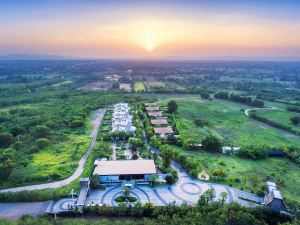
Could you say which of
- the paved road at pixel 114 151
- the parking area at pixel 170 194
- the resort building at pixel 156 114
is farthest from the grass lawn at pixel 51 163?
the resort building at pixel 156 114

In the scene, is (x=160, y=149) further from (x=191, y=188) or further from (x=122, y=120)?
(x=122, y=120)

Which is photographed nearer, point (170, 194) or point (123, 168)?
point (170, 194)

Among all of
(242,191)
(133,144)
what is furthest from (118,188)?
(242,191)

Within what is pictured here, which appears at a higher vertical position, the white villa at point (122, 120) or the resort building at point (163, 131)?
the white villa at point (122, 120)

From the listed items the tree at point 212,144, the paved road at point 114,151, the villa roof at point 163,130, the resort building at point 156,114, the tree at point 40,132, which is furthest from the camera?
the resort building at point 156,114

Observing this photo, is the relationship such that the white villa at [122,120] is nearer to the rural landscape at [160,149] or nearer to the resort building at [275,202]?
the rural landscape at [160,149]

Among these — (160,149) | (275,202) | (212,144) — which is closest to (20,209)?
(160,149)
